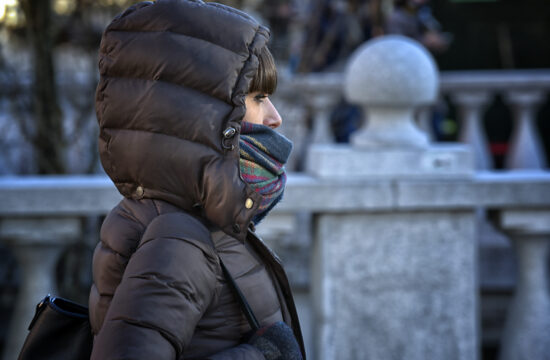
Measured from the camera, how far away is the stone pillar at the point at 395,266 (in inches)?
119

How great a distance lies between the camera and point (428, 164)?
307cm

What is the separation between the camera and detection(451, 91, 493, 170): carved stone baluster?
5.33 meters

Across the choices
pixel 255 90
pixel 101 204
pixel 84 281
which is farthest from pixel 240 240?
pixel 84 281

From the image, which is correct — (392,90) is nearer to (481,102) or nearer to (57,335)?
(57,335)

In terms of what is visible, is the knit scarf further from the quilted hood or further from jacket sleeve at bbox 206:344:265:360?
jacket sleeve at bbox 206:344:265:360

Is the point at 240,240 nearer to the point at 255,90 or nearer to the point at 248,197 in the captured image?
the point at 248,197

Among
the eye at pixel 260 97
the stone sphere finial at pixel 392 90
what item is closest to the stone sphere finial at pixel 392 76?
the stone sphere finial at pixel 392 90

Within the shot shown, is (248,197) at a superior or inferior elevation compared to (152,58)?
inferior

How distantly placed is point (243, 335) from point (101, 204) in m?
1.68

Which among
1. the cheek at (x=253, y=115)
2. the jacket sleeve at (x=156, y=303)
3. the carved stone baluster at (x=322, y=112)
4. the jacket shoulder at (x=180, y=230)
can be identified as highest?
the cheek at (x=253, y=115)

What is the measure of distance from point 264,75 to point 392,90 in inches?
72.0

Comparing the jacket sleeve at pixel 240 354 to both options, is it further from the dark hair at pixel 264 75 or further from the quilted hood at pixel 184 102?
the dark hair at pixel 264 75

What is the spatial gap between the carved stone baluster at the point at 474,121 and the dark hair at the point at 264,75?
406 cm

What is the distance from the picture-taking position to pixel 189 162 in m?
1.40
